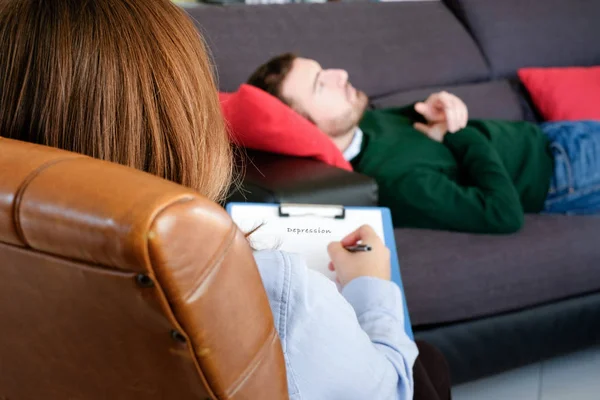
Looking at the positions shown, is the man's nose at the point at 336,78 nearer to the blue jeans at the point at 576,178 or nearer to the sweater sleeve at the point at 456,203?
the sweater sleeve at the point at 456,203

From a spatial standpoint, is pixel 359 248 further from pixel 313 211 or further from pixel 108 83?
pixel 108 83

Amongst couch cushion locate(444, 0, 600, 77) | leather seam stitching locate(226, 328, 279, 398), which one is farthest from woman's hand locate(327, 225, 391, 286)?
couch cushion locate(444, 0, 600, 77)

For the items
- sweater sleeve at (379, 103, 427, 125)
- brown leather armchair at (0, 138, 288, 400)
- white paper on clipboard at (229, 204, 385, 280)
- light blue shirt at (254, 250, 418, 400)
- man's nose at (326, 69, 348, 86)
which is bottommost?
sweater sleeve at (379, 103, 427, 125)

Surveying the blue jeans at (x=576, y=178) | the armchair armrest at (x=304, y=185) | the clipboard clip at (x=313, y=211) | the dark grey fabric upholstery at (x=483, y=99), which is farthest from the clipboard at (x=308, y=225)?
the dark grey fabric upholstery at (x=483, y=99)

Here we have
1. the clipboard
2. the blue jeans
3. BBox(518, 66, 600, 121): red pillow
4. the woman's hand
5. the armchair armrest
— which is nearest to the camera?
the woman's hand

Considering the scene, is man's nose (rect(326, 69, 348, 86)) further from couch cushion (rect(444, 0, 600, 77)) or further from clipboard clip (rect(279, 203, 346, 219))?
couch cushion (rect(444, 0, 600, 77))

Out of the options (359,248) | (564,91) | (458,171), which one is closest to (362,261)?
(359,248)

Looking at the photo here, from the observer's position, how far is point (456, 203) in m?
2.07

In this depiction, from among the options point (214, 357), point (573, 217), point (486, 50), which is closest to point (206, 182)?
point (214, 357)

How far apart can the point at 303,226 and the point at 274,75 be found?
32.0 inches

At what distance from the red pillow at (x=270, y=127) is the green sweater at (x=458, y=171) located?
274 millimetres

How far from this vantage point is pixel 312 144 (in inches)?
76.4

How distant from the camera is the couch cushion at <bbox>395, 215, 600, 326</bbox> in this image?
193 centimetres

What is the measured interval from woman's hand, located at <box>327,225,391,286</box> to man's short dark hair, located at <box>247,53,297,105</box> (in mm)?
904
